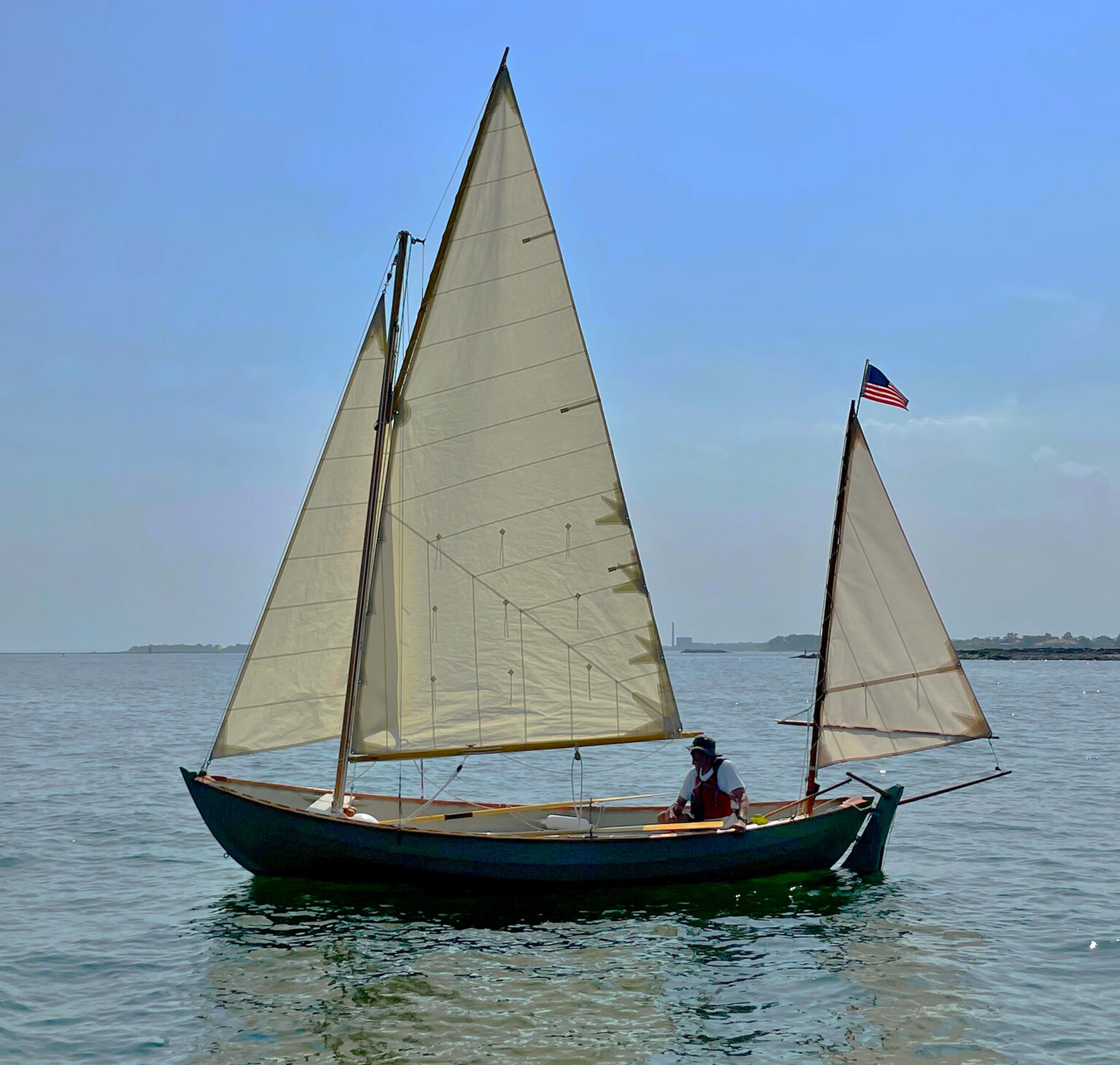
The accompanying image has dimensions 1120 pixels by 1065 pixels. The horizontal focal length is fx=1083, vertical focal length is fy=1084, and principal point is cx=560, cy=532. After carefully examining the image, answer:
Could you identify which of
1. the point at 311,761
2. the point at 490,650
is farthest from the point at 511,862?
the point at 311,761

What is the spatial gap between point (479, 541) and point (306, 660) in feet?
10.4

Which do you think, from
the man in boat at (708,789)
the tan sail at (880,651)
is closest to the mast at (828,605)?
the tan sail at (880,651)

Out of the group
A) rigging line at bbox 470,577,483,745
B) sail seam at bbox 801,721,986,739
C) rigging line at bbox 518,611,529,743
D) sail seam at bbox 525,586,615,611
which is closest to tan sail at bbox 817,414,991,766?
sail seam at bbox 801,721,986,739

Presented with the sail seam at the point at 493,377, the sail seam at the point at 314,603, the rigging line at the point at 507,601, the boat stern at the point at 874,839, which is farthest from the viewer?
the boat stern at the point at 874,839

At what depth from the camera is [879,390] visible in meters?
18.4

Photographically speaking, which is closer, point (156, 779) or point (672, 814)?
point (672, 814)

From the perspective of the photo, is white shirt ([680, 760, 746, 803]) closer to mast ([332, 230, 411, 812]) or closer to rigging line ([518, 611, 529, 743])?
rigging line ([518, 611, 529, 743])

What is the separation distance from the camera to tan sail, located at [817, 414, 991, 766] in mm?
17375

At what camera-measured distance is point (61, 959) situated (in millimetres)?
13750

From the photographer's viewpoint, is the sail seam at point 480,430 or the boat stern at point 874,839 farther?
the boat stern at point 874,839

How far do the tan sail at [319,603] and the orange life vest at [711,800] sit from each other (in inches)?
219

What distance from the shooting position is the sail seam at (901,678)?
17.4m

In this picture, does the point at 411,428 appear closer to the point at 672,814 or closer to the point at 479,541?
the point at 479,541

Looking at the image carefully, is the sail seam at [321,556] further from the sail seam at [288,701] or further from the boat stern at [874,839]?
the boat stern at [874,839]
